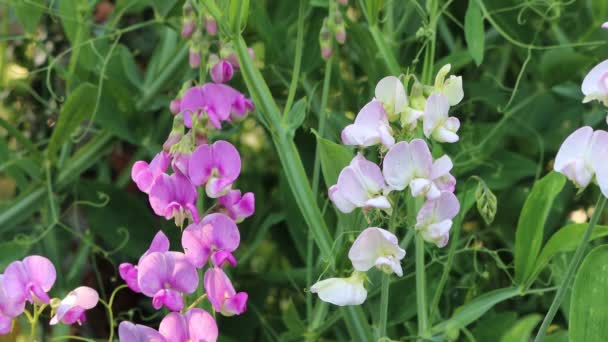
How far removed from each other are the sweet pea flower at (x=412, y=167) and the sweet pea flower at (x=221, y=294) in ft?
0.46

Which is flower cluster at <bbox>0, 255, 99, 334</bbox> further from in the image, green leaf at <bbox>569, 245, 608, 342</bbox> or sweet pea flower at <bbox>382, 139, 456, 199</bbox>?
green leaf at <bbox>569, 245, 608, 342</bbox>

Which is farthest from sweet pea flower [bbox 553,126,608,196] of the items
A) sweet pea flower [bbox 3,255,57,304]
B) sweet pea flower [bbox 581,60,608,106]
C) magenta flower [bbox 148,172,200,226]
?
sweet pea flower [bbox 3,255,57,304]

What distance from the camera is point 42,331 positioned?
1.27m

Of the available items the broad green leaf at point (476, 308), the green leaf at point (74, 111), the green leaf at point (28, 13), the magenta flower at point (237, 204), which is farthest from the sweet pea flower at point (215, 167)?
the green leaf at point (28, 13)

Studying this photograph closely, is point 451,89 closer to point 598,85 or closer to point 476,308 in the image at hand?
point 598,85

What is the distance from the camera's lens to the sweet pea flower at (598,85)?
65cm

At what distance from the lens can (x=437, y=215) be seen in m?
0.67

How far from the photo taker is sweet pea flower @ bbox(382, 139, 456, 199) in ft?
2.14

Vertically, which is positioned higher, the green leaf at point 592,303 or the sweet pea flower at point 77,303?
the sweet pea flower at point 77,303

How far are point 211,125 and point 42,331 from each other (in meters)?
0.59

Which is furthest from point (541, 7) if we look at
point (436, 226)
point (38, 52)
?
point (38, 52)

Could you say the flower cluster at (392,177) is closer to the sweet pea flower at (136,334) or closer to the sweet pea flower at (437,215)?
the sweet pea flower at (437,215)

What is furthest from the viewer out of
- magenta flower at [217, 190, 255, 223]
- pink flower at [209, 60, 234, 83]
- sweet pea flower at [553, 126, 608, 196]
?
pink flower at [209, 60, 234, 83]

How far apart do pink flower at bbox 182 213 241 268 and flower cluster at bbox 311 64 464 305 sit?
0.08 meters
